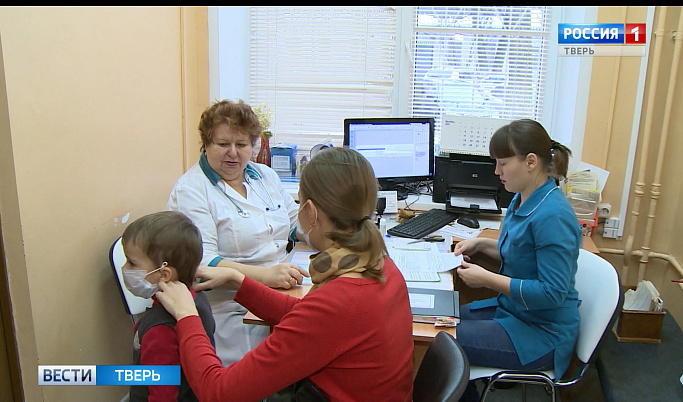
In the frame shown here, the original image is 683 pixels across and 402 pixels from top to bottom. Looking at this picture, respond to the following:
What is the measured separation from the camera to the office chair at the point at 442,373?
3.60ft

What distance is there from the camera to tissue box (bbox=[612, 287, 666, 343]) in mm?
2176

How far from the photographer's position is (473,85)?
3.20m

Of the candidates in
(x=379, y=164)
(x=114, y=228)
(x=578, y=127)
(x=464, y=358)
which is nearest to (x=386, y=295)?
(x=464, y=358)

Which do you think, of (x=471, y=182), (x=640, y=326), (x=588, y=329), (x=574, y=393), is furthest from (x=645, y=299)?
(x=471, y=182)

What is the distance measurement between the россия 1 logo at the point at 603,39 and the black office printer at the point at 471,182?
82cm

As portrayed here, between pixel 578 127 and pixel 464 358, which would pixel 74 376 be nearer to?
pixel 464 358

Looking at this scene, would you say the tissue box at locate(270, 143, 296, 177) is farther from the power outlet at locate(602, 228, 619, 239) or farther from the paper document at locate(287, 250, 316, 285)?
the power outlet at locate(602, 228, 619, 239)

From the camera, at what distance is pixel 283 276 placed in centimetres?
168

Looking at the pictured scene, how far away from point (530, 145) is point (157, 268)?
1.26 meters

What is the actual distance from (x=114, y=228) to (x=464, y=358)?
138 centimetres

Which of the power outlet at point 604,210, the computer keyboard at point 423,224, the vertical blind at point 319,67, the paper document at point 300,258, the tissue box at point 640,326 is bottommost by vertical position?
the tissue box at point 640,326
